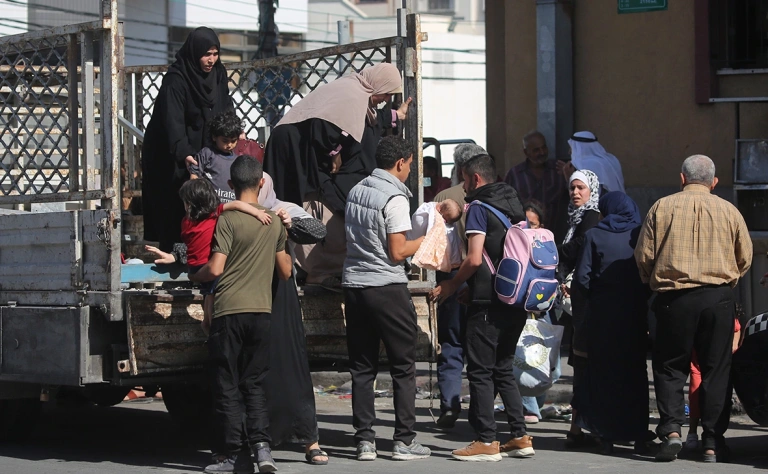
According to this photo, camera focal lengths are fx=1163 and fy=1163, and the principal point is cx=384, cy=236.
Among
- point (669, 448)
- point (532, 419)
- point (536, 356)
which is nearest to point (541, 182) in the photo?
point (532, 419)

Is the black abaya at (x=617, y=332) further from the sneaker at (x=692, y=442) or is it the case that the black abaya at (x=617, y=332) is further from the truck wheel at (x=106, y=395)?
the truck wheel at (x=106, y=395)

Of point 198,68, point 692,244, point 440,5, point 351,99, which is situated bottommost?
point 692,244

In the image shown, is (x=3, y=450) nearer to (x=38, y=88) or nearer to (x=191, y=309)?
(x=191, y=309)

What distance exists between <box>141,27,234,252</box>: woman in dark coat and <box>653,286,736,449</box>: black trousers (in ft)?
9.53

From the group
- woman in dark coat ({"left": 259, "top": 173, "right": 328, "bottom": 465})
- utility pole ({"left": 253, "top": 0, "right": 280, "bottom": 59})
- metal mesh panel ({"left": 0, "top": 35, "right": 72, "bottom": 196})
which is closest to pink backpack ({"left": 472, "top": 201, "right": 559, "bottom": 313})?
woman in dark coat ({"left": 259, "top": 173, "right": 328, "bottom": 465})

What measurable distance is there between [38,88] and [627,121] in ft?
18.1

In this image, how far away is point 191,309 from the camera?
6.51 m

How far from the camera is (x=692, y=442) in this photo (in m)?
6.86

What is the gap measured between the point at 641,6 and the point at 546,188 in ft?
6.89

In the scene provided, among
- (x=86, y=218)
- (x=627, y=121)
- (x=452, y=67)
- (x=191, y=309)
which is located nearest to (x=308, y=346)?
(x=191, y=309)

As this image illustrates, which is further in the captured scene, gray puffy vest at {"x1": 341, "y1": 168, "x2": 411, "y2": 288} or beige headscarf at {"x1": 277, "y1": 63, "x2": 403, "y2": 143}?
beige headscarf at {"x1": 277, "y1": 63, "x2": 403, "y2": 143}

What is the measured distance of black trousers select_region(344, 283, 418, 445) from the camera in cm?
650

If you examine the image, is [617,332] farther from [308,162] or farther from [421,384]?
[421,384]

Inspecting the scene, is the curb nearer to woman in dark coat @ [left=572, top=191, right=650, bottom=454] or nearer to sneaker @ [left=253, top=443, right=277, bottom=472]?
woman in dark coat @ [left=572, top=191, right=650, bottom=454]
